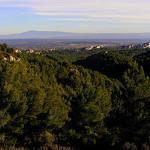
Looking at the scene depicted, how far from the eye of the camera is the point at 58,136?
647 inches

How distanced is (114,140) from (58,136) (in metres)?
5.57

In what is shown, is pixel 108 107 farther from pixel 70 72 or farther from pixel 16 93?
pixel 70 72

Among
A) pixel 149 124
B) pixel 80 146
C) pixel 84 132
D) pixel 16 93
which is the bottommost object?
pixel 80 146

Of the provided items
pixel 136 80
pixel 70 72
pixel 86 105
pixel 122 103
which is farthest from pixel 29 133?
pixel 70 72

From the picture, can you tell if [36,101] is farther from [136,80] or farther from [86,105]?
[136,80]

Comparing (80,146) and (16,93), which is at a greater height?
(16,93)

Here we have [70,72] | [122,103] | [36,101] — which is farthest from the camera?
[70,72]

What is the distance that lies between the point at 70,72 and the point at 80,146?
93.8 feet

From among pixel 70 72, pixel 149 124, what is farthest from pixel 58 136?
pixel 70 72

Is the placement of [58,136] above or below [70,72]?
below

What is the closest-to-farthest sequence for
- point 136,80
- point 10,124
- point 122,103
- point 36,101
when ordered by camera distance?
point 10,124 < point 36,101 < point 122,103 < point 136,80

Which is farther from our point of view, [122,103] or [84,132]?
[122,103]

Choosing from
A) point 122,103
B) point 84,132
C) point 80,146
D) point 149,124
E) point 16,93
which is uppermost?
point 16,93

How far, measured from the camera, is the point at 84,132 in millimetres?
16547
